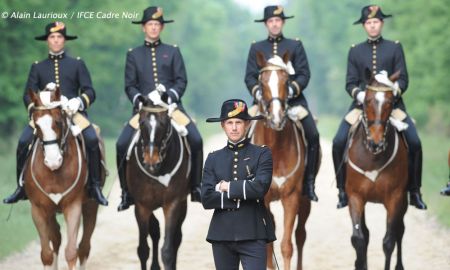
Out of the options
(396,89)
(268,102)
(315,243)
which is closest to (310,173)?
(268,102)

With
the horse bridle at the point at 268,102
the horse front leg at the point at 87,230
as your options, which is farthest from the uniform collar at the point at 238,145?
the horse front leg at the point at 87,230

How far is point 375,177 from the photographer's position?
39.7 ft

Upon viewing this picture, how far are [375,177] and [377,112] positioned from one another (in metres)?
1.02

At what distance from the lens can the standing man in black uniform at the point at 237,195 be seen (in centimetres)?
814

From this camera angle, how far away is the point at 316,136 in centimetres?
1293

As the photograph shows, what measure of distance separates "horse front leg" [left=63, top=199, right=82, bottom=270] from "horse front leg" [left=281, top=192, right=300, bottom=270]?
266 centimetres

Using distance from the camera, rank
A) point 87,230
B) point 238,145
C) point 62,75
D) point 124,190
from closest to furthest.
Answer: point 238,145 < point 124,190 < point 62,75 < point 87,230

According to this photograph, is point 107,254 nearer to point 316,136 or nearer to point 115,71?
point 316,136

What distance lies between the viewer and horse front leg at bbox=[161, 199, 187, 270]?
38.0 feet

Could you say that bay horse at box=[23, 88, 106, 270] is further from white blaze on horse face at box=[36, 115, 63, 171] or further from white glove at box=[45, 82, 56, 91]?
white glove at box=[45, 82, 56, 91]

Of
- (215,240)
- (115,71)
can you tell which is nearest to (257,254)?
(215,240)

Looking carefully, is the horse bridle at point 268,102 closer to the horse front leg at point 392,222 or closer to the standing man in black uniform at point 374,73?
the standing man in black uniform at point 374,73

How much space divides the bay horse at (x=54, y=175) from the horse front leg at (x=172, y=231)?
115 cm

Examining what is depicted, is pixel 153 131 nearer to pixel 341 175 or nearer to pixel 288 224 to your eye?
pixel 288 224
